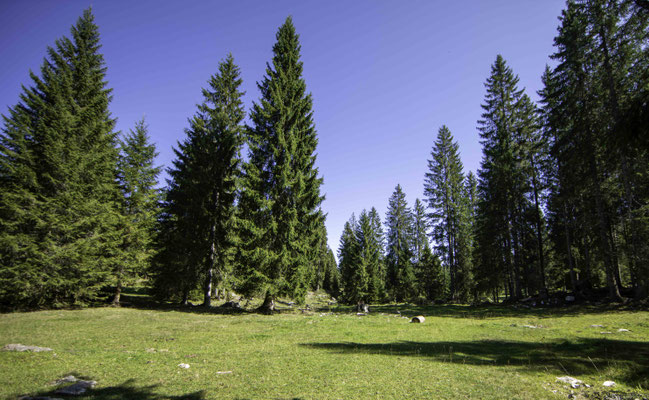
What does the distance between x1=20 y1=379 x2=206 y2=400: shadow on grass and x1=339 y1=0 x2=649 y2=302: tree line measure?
1129cm

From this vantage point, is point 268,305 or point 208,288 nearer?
point 268,305

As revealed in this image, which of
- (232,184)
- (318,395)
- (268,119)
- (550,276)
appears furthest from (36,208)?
(550,276)

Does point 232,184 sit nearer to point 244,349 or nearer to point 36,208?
point 36,208

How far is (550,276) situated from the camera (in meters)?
33.8

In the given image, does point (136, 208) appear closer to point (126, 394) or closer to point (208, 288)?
point (208, 288)

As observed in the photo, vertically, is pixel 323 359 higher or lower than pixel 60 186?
lower

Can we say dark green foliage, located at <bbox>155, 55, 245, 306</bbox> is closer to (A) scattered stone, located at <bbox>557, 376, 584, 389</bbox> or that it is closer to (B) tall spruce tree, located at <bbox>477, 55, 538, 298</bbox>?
(A) scattered stone, located at <bbox>557, 376, 584, 389</bbox>

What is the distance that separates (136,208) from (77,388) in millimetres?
20957

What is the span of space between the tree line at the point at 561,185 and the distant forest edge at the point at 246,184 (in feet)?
0.48

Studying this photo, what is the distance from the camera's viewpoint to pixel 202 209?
21.3 metres

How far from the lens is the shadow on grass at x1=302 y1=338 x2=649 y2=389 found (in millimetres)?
6438

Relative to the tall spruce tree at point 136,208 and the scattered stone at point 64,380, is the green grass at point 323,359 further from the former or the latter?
the tall spruce tree at point 136,208

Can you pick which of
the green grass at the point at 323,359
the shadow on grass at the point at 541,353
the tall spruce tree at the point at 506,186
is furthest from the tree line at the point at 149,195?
the tall spruce tree at the point at 506,186

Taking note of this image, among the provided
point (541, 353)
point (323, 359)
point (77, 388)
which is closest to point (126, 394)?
point (77, 388)
